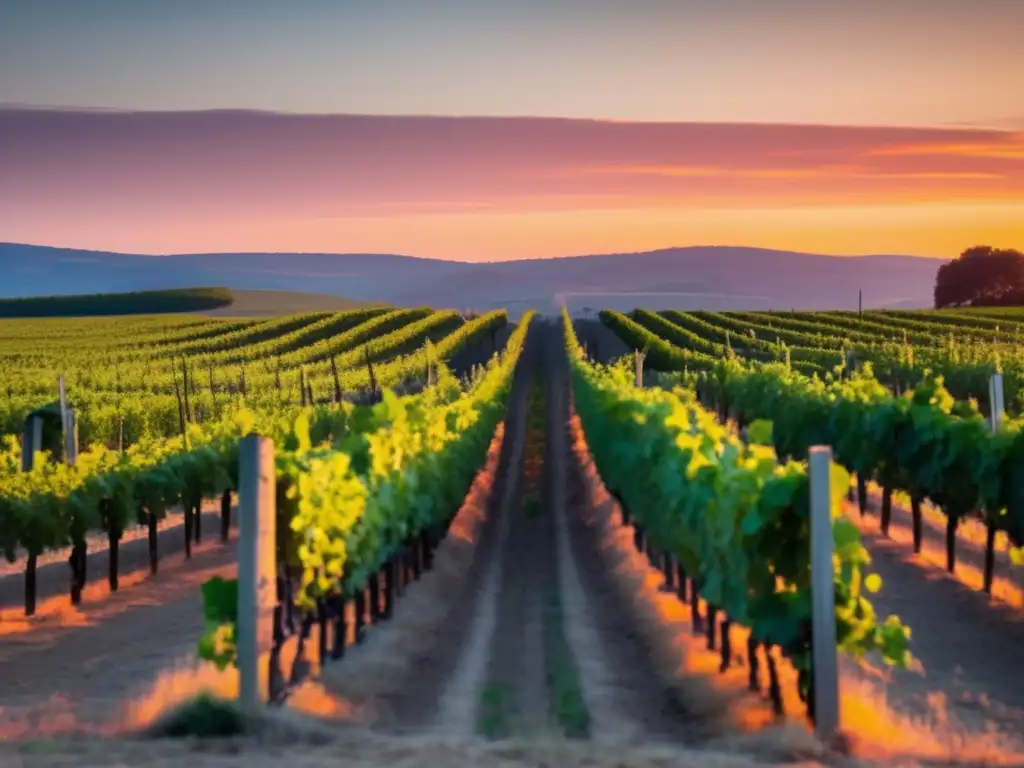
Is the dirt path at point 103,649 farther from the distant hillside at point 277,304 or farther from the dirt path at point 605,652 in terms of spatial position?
the distant hillside at point 277,304

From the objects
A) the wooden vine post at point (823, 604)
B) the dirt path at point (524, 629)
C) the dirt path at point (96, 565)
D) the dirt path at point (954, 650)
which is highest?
the wooden vine post at point (823, 604)

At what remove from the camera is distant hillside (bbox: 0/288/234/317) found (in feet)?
359

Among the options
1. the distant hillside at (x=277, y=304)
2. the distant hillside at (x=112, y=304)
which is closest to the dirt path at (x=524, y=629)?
the distant hillside at (x=277, y=304)

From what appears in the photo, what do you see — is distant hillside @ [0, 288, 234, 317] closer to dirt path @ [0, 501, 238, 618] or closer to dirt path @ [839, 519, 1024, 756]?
dirt path @ [0, 501, 238, 618]

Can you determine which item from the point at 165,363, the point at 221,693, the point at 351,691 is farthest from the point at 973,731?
the point at 165,363

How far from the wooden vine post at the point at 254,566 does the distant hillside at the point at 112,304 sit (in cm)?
10361

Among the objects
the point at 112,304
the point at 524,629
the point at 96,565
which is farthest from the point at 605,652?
the point at 112,304

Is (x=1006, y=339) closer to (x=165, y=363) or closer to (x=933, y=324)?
(x=933, y=324)

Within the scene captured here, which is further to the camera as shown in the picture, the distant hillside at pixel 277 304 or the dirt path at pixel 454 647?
the distant hillside at pixel 277 304

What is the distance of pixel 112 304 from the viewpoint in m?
114

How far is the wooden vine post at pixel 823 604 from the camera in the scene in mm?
7758

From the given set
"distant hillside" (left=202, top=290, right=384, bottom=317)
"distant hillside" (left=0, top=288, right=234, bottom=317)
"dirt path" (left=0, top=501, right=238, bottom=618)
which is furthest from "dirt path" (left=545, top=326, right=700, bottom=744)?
"distant hillside" (left=0, top=288, right=234, bottom=317)

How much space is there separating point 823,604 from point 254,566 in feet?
11.5

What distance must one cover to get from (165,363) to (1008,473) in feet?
159
